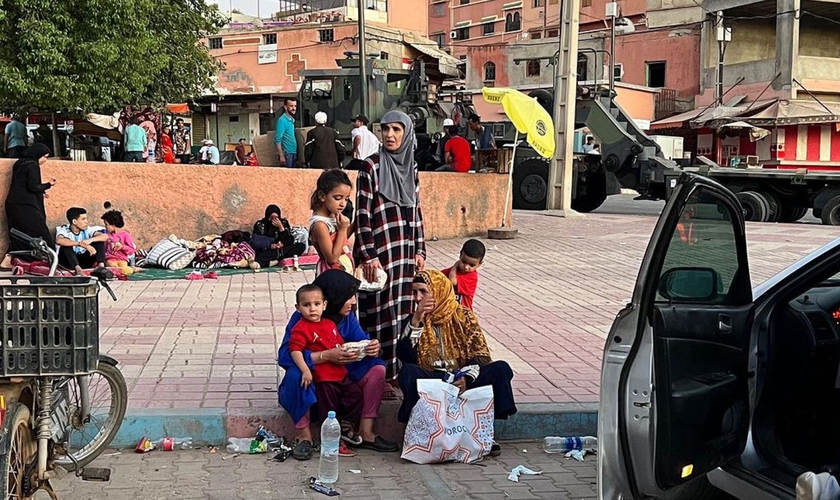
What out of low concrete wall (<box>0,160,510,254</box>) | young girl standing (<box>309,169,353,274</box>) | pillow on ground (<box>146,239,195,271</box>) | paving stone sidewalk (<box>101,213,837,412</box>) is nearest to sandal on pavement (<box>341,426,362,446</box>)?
paving stone sidewalk (<box>101,213,837,412</box>)

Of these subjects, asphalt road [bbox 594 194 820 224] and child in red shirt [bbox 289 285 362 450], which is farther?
asphalt road [bbox 594 194 820 224]

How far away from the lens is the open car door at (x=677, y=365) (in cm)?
297

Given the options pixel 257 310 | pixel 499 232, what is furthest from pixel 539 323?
pixel 499 232

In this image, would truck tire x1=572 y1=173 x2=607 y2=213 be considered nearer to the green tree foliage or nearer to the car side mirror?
the green tree foliage

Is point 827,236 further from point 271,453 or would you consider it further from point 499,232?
point 271,453

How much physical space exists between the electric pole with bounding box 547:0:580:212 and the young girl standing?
13.2 meters

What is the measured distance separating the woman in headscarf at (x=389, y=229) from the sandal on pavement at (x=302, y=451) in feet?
2.33

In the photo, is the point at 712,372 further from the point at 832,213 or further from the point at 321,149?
the point at 832,213

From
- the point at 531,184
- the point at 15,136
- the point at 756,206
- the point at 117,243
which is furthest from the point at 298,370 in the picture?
the point at 15,136

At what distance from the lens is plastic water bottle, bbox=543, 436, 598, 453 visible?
194 inches

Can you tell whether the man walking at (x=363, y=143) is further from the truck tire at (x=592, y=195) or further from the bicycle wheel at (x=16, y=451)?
the bicycle wheel at (x=16, y=451)

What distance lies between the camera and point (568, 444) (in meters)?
4.93

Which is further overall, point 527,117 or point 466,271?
point 527,117

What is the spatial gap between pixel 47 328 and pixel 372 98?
15.4 meters
